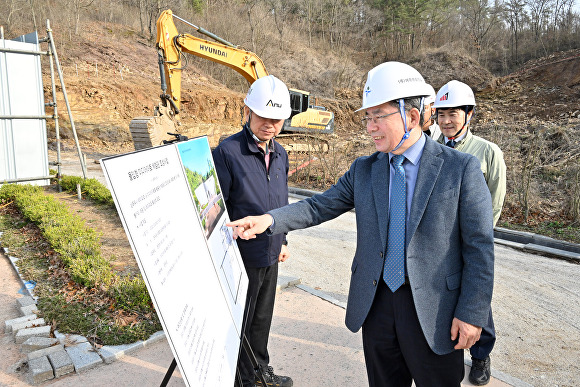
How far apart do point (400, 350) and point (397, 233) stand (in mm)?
637

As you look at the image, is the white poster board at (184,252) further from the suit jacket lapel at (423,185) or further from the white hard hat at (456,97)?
the white hard hat at (456,97)

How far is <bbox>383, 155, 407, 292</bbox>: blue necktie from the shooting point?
6.64 feet

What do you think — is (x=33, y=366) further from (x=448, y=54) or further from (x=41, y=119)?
(x=448, y=54)

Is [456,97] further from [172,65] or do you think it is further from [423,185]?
[172,65]

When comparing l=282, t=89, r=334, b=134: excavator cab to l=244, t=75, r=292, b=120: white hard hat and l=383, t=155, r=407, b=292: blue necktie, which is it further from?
l=383, t=155, r=407, b=292: blue necktie

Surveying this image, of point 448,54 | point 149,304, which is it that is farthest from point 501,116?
point 149,304

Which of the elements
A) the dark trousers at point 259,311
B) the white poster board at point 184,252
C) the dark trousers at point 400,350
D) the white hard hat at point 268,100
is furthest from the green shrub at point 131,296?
the dark trousers at point 400,350

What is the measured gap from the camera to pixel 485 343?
10.2ft

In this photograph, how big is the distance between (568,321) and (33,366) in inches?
202

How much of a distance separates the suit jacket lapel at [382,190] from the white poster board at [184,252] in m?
0.83

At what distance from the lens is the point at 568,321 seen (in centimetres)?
443

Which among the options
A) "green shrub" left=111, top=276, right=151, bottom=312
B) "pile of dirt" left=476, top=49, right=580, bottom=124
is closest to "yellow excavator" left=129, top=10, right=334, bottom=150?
"green shrub" left=111, top=276, right=151, bottom=312

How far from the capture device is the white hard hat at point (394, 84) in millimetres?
1907

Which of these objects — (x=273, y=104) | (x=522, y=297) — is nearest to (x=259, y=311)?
(x=273, y=104)
